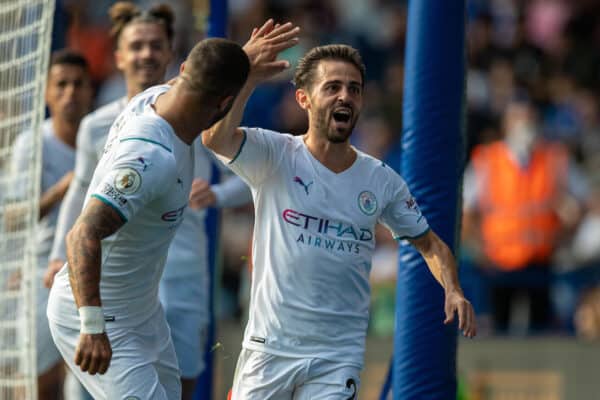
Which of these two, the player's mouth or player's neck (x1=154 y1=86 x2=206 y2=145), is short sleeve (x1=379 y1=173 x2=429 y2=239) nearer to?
the player's mouth

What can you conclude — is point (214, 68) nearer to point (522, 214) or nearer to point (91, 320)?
point (91, 320)

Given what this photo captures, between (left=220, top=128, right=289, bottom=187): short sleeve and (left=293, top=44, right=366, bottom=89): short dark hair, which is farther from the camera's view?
(left=293, top=44, right=366, bottom=89): short dark hair

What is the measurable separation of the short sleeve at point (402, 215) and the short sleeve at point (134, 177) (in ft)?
4.39

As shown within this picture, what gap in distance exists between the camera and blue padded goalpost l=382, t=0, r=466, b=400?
286 inches

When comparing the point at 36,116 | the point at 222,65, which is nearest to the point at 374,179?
the point at 222,65

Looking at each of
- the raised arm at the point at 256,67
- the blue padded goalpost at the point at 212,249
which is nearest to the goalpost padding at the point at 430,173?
the raised arm at the point at 256,67

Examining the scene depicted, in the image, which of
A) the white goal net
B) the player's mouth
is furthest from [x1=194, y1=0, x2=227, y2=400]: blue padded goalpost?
the player's mouth

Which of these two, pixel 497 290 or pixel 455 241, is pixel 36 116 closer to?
pixel 455 241

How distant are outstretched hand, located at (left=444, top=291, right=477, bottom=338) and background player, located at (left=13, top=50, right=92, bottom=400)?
3.20 metres

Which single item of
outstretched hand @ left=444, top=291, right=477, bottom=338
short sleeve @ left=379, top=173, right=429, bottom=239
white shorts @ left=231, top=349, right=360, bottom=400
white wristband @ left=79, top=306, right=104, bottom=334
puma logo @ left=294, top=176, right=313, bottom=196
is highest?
puma logo @ left=294, top=176, right=313, bottom=196

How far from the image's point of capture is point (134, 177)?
5297 millimetres

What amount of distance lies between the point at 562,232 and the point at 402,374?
460 cm

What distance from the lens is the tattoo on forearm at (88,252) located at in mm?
5145

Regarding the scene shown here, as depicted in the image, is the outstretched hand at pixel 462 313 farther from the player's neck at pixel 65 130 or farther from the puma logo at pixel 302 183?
the player's neck at pixel 65 130
